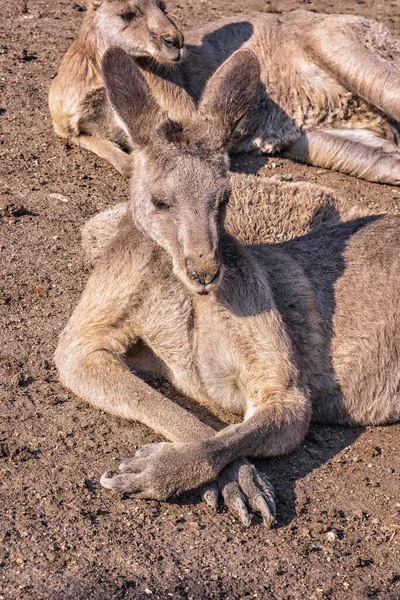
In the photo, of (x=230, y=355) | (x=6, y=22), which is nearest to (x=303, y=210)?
(x=230, y=355)

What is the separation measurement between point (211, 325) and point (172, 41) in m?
4.14

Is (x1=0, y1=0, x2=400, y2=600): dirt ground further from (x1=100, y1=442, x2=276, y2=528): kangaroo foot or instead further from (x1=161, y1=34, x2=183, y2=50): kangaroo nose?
(x1=161, y1=34, x2=183, y2=50): kangaroo nose

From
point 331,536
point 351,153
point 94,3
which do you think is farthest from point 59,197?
point 331,536

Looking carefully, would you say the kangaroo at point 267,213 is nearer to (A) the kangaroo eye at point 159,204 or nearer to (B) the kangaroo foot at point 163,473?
(A) the kangaroo eye at point 159,204

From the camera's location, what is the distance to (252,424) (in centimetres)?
550

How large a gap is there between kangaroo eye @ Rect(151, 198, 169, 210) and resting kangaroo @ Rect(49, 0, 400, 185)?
3631 mm

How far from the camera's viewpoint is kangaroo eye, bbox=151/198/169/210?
5.68 meters

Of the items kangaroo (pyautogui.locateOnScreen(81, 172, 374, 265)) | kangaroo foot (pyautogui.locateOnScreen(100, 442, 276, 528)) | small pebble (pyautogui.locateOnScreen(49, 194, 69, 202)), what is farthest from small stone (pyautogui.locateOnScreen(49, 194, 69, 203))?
kangaroo foot (pyautogui.locateOnScreen(100, 442, 276, 528))

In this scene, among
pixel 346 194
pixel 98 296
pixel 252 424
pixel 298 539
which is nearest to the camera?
pixel 298 539

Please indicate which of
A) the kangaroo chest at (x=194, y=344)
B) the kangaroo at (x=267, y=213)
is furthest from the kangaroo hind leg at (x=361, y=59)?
the kangaroo chest at (x=194, y=344)

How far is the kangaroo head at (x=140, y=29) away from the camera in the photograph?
9.22 m

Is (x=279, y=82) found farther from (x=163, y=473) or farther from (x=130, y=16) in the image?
(x=163, y=473)

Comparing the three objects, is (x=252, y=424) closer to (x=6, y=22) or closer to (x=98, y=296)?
(x=98, y=296)

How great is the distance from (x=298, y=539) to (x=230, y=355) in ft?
3.88
